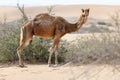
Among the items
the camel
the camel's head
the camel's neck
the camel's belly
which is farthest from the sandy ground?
the camel's head

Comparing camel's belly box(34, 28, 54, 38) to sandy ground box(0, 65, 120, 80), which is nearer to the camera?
sandy ground box(0, 65, 120, 80)

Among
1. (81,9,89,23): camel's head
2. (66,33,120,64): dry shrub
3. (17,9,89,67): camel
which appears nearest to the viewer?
(66,33,120,64): dry shrub

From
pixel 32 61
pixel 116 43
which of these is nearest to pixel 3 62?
pixel 32 61

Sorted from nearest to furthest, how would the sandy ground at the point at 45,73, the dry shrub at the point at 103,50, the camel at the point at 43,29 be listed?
the dry shrub at the point at 103,50, the sandy ground at the point at 45,73, the camel at the point at 43,29

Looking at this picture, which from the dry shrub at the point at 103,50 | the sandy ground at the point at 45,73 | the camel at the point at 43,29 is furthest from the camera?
the camel at the point at 43,29

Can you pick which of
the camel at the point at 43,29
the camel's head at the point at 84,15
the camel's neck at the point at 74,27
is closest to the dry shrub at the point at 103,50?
the camel at the point at 43,29

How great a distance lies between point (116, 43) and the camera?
1030cm

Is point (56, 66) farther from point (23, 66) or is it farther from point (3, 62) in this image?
point (3, 62)

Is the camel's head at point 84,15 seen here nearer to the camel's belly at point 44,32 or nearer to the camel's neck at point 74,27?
the camel's neck at point 74,27

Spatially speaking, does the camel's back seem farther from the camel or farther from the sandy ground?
the sandy ground

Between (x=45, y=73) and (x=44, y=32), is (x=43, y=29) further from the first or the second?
(x=45, y=73)

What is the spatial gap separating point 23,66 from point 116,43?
7381mm

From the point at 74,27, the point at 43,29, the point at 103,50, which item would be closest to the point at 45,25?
the point at 43,29

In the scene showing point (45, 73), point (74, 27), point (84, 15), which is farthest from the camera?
point (74, 27)
